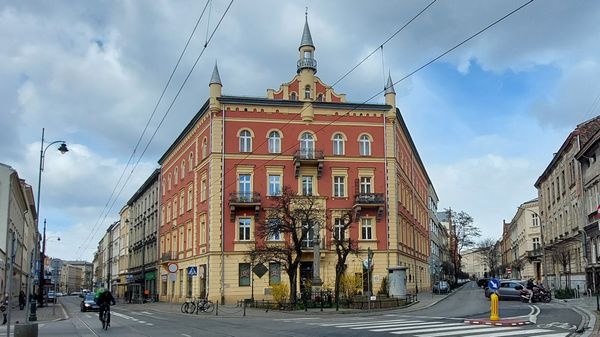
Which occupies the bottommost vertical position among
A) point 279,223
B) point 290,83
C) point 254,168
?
point 279,223

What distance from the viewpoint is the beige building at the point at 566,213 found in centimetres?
4947

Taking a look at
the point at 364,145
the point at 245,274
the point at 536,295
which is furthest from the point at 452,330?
the point at 364,145

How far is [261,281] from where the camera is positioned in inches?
1855

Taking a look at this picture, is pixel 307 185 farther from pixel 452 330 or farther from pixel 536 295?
pixel 452 330

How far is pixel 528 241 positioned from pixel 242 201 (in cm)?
6106

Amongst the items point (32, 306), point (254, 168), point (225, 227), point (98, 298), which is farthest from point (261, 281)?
point (98, 298)

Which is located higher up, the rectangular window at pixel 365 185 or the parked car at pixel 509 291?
the rectangular window at pixel 365 185

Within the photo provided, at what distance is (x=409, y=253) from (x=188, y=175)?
22.3 m

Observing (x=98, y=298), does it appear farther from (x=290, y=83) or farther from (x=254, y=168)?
(x=290, y=83)

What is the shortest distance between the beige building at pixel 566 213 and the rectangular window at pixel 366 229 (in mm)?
15498

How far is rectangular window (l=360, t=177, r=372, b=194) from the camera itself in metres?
50.2

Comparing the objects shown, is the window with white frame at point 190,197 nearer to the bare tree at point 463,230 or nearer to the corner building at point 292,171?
the corner building at point 292,171

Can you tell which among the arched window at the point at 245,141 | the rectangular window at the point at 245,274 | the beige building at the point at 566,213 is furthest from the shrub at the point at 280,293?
the beige building at the point at 566,213

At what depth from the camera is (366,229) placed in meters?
49.9
